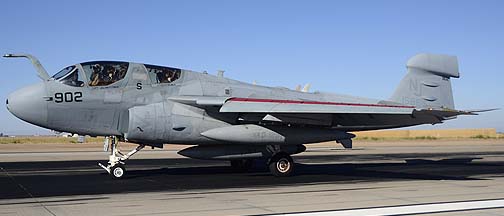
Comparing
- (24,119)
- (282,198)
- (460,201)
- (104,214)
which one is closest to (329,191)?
(282,198)

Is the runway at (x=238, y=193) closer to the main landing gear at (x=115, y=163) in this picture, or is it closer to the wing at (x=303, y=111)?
the main landing gear at (x=115, y=163)

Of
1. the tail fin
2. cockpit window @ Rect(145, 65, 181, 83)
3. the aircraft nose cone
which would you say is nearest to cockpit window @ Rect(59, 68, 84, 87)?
the aircraft nose cone

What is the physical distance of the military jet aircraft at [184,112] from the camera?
45.4 feet

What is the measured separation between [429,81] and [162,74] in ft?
31.7

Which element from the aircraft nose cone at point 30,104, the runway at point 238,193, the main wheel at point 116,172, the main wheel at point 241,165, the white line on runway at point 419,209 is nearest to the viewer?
the white line on runway at point 419,209

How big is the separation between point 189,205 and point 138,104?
561 centimetres

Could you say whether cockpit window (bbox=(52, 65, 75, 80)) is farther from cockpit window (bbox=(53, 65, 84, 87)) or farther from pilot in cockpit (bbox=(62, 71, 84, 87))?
pilot in cockpit (bbox=(62, 71, 84, 87))

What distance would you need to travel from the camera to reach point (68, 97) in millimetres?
13875

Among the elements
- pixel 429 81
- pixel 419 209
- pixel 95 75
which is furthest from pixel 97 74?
pixel 429 81

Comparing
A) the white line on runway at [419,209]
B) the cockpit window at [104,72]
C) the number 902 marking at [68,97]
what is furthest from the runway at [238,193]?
the cockpit window at [104,72]

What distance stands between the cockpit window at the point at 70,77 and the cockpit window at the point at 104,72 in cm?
24

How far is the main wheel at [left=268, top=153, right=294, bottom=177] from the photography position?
15586mm

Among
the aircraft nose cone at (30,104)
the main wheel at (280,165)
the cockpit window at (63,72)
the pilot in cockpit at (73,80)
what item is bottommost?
the main wheel at (280,165)

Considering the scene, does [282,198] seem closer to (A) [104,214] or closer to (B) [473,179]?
(A) [104,214]
